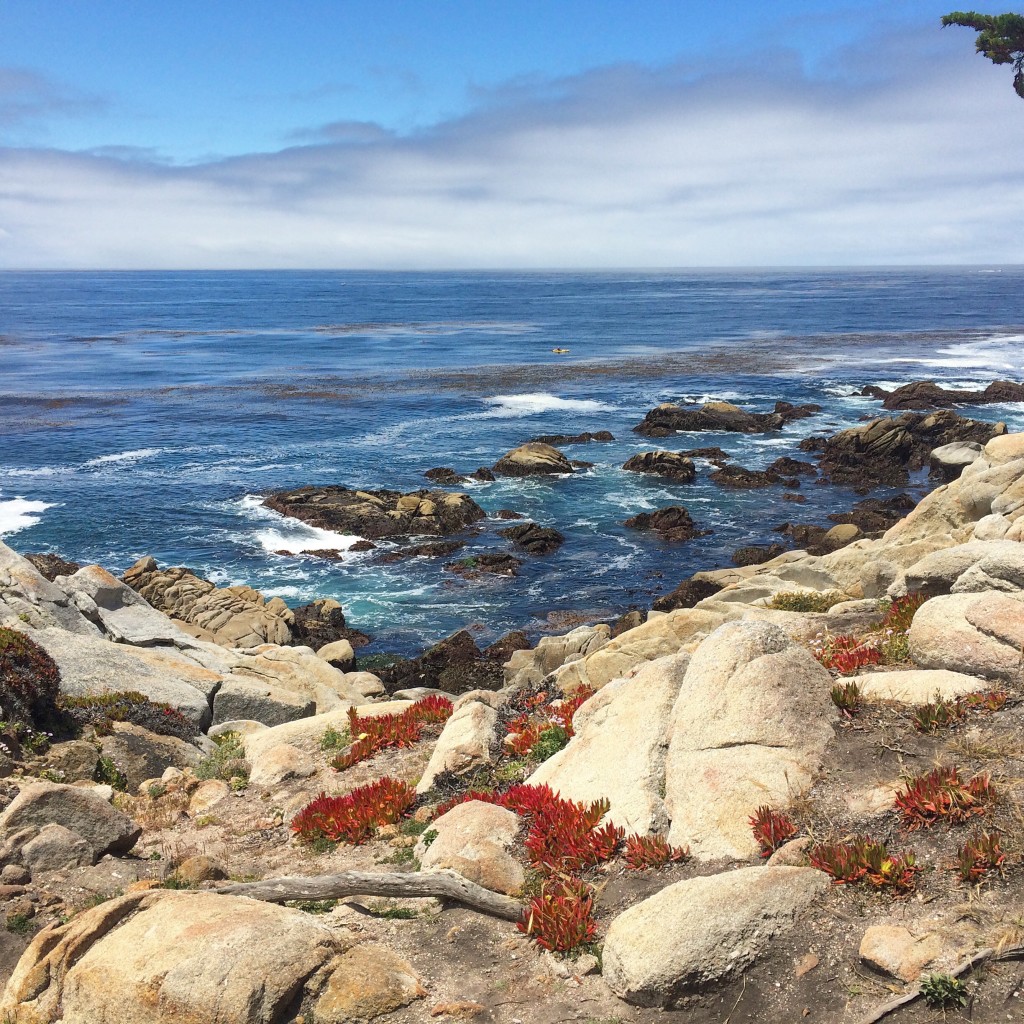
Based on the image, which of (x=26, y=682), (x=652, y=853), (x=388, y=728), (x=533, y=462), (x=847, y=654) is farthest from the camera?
(x=533, y=462)

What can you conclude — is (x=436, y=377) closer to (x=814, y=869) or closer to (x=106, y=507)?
(x=106, y=507)

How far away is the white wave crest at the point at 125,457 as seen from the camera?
56216 millimetres

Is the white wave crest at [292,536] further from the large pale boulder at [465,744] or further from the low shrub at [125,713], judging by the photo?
the large pale boulder at [465,744]

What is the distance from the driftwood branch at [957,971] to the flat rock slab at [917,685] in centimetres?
433

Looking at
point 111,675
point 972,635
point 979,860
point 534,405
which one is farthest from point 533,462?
point 979,860

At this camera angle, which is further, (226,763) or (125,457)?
(125,457)

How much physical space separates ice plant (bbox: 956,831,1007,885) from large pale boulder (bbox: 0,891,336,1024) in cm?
589

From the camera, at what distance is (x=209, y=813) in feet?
47.4

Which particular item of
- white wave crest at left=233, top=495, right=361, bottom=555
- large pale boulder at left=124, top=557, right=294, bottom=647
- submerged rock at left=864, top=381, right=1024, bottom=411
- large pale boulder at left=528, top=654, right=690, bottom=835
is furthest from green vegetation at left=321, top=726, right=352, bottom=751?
submerged rock at left=864, top=381, right=1024, bottom=411

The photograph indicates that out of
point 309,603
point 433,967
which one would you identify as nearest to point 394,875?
point 433,967

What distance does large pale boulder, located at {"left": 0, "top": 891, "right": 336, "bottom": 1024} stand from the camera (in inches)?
295

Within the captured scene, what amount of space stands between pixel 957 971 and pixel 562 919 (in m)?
3.59

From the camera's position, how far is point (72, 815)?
1181cm

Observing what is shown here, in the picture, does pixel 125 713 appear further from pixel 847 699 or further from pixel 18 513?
pixel 18 513
